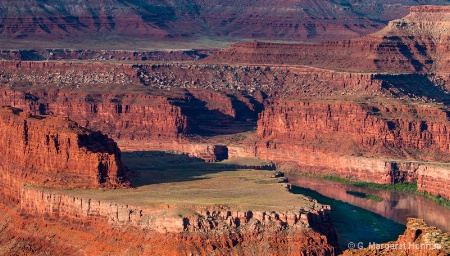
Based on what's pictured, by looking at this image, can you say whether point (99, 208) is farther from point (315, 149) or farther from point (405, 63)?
point (405, 63)

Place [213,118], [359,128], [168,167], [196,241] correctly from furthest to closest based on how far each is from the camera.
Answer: [213,118] < [359,128] < [168,167] < [196,241]

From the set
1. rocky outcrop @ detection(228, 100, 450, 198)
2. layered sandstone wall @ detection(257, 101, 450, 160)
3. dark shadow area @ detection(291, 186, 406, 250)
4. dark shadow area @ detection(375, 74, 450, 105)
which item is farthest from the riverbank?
dark shadow area @ detection(375, 74, 450, 105)

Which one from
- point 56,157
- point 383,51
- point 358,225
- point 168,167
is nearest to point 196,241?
point 56,157

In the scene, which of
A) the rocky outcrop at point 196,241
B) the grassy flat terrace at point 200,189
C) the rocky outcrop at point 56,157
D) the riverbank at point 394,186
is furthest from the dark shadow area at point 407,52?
the rocky outcrop at point 196,241

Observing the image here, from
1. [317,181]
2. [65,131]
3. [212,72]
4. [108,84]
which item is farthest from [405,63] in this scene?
[65,131]

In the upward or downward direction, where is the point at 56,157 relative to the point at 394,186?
upward

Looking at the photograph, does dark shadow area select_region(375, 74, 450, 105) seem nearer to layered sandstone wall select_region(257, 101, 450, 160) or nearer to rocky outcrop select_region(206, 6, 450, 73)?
rocky outcrop select_region(206, 6, 450, 73)

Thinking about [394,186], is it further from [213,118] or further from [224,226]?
[224,226]
